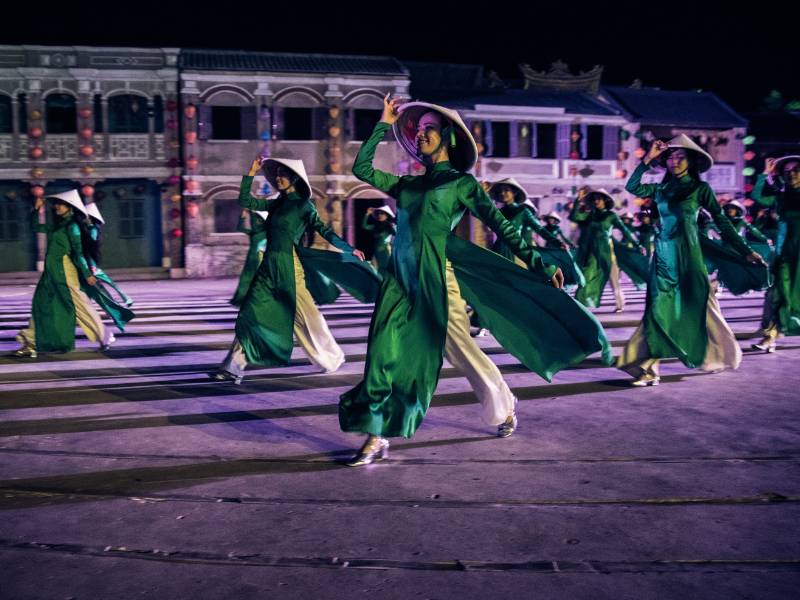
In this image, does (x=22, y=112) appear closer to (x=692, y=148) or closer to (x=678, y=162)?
(x=678, y=162)

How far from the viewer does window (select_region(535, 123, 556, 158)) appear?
34094 millimetres

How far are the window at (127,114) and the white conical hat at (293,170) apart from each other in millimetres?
22908

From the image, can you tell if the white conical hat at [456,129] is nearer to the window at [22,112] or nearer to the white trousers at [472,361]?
the white trousers at [472,361]

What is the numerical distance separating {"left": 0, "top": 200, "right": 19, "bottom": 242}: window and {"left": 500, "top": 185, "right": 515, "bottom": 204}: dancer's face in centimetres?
2159

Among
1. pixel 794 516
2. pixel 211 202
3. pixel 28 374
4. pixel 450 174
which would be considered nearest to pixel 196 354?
pixel 28 374

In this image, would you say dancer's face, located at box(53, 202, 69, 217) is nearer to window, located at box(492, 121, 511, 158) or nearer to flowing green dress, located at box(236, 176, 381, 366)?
flowing green dress, located at box(236, 176, 381, 366)

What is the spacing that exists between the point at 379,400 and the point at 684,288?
12.2 feet

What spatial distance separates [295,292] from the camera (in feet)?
25.2

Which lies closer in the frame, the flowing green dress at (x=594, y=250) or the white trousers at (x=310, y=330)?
the white trousers at (x=310, y=330)

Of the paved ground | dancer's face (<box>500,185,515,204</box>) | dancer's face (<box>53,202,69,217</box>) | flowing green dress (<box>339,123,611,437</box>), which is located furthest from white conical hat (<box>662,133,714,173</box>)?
dancer's face (<box>53,202,69,217</box>)

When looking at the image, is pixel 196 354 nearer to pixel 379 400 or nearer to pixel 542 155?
pixel 379 400

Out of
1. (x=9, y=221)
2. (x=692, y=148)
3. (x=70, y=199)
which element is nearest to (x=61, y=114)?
(x=9, y=221)

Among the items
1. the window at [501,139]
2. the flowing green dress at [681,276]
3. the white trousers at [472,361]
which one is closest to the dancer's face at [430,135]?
the white trousers at [472,361]

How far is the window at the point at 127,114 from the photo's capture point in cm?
2883
